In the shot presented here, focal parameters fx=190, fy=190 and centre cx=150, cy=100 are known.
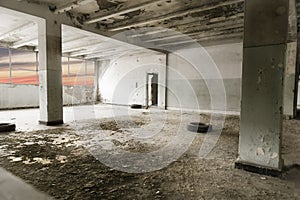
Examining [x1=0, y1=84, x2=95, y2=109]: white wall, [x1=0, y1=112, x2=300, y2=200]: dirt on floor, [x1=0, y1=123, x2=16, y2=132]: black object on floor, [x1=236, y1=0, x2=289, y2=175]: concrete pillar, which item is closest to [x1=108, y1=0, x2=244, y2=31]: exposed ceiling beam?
[x1=236, y1=0, x2=289, y2=175]: concrete pillar

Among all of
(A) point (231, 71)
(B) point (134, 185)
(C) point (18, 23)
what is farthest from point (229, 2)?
(C) point (18, 23)

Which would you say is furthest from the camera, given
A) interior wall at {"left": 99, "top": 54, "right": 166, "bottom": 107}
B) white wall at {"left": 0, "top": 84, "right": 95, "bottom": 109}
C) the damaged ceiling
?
interior wall at {"left": 99, "top": 54, "right": 166, "bottom": 107}

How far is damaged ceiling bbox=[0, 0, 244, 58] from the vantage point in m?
4.67

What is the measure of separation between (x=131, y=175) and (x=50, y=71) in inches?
163

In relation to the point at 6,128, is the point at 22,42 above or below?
above

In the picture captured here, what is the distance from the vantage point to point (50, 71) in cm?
507

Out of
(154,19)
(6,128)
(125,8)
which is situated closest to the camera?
(6,128)

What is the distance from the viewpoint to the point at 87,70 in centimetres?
1280

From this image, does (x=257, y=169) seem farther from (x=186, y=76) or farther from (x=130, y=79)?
(x=130, y=79)

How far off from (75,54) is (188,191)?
1114cm

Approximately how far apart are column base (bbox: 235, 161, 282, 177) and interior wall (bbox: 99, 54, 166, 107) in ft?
23.8

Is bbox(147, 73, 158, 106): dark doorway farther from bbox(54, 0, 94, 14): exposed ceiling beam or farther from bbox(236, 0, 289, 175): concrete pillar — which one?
bbox(236, 0, 289, 175): concrete pillar

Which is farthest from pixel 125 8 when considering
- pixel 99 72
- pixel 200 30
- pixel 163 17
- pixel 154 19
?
pixel 99 72

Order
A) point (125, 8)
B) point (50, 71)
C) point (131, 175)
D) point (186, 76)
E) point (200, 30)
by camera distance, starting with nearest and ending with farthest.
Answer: point (131, 175)
point (125, 8)
point (50, 71)
point (200, 30)
point (186, 76)
